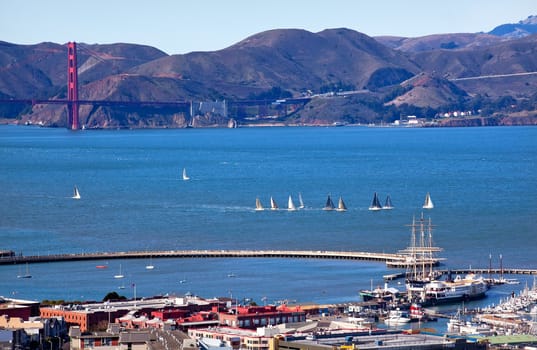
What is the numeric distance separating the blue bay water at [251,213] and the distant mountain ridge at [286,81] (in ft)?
199

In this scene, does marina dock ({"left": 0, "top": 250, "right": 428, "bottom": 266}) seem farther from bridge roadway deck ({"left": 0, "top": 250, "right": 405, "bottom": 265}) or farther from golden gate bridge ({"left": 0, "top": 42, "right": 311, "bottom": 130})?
golden gate bridge ({"left": 0, "top": 42, "right": 311, "bottom": 130})

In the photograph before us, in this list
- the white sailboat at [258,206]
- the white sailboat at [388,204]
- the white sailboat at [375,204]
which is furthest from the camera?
the white sailboat at [388,204]

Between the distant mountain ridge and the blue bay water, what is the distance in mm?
60736

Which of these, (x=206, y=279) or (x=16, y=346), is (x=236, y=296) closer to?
(x=206, y=279)

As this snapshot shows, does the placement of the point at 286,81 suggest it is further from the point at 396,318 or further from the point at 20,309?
the point at 20,309

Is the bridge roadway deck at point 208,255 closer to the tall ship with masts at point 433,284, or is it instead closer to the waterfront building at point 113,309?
the tall ship with masts at point 433,284

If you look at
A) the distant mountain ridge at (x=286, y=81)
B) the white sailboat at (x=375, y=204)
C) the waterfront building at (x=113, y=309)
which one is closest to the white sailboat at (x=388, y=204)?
the white sailboat at (x=375, y=204)

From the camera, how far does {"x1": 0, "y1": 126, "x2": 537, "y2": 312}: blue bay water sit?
34.4 m

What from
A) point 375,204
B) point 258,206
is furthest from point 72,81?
point 375,204

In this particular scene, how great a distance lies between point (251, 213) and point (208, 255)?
11218 mm

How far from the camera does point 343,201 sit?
178ft

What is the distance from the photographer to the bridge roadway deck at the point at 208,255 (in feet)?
124

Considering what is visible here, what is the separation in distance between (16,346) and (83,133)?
113307mm

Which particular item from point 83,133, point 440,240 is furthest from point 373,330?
point 83,133
